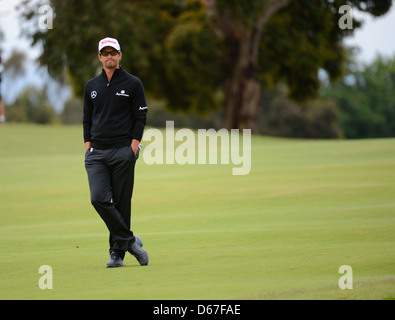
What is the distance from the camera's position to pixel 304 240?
29.6ft

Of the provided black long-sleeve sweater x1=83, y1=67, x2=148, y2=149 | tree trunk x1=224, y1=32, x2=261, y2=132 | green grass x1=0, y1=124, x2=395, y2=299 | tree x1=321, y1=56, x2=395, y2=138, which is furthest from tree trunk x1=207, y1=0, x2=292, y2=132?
tree x1=321, y1=56, x2=395, y2=138

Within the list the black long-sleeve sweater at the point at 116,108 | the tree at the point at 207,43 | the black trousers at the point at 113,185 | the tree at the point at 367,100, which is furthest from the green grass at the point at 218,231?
the tree at the point at 367,100

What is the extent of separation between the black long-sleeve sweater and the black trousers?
0.36ft

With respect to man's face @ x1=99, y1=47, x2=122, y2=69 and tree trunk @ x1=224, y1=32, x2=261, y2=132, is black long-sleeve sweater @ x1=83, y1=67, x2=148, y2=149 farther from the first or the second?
tree trunk @ x1=224, y1=32, x2=261, y2=132

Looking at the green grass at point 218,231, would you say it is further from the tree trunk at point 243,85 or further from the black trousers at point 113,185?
the tree trunk at point 243,85

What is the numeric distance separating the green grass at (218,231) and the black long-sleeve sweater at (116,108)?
1.28 m

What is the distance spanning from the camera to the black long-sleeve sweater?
7.50 metres

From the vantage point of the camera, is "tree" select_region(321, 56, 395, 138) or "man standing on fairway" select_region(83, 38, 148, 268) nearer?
"man standing on fairway" select_region(83, 38, 148, 268)

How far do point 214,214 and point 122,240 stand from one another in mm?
5085

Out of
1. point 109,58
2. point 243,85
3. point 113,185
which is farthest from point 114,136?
point 243,85

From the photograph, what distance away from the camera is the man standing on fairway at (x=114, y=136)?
24.6 ft

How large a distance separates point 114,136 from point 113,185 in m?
0.49

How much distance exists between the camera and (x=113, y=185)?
25.1 feet

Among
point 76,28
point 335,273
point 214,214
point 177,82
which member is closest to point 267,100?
point 177,82
